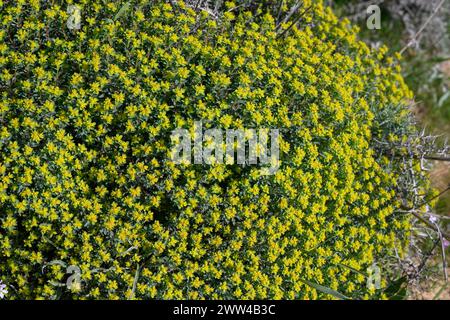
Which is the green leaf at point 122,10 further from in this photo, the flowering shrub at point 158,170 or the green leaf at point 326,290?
the green leaf at point 326,290

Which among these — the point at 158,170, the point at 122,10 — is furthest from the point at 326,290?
the point at 122,10

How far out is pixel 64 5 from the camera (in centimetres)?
350

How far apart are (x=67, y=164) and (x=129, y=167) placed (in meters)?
0.33

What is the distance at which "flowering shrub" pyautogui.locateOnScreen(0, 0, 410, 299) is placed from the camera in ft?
10.3

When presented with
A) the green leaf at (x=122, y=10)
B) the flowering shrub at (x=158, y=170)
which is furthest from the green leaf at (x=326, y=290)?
the green leaf at (x=122, y=10)

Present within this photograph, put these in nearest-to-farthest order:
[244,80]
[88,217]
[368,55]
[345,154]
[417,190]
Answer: [88,217], [244,80], [345,154], [417,190], [368,55]

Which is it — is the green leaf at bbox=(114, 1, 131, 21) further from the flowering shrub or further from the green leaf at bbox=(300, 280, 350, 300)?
the green leaf at bbox=(300, 280, 350, 300)

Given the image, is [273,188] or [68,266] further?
[273,188]

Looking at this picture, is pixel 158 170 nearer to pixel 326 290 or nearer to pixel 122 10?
pixel 122 10

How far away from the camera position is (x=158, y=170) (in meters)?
3.26

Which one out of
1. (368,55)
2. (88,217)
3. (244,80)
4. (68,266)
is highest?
(368,55)

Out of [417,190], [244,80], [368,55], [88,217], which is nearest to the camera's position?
[88,217]
